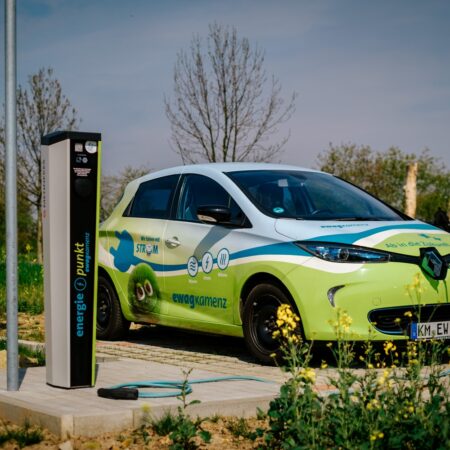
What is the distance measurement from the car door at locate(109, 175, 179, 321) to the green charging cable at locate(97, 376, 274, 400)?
2855 millimetres

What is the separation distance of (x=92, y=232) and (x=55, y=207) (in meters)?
0.29

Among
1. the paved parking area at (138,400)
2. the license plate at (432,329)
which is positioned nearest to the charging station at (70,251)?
the paved parking area at (138,400)

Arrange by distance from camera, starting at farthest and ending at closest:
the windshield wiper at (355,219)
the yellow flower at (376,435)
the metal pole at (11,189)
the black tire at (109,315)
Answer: the black tire at (109,315)
the windshield wiper at (355,219)
the metal pole at (11,189)
the yellow flower at (376,435)

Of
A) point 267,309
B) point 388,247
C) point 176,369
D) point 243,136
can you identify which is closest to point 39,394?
point 176,369

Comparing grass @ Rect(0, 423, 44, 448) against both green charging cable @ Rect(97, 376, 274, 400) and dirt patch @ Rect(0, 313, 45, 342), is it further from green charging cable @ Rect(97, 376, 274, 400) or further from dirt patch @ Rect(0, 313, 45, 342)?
dirt patch @ Rect(0, 313, 45, 342)

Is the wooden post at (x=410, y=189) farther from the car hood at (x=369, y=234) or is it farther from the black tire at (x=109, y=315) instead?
the car hood at (x=369, y=234)

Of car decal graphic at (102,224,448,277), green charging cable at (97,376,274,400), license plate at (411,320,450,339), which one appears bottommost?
green charging cable at (97,376,274,400)

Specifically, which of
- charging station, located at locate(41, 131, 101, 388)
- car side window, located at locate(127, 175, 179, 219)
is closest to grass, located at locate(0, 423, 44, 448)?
charging station, located at locate(41, 131, 101, 388)

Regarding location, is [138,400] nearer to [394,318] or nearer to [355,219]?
[394,318]

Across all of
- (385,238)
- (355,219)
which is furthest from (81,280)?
(355,219)

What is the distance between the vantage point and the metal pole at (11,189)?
21.4 feet

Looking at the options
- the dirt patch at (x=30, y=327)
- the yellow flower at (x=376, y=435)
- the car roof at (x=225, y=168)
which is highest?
the car roof at (x=225, y=168)

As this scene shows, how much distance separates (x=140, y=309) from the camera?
33.7 ft

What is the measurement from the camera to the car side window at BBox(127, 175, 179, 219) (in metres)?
10.1
